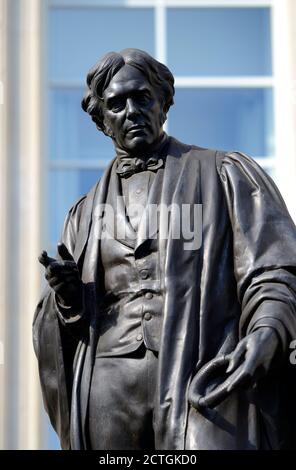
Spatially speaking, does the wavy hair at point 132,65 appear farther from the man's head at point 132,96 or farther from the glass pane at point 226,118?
the glass pane at point 226,118

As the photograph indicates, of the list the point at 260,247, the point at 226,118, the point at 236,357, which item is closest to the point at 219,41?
the point at 226,118

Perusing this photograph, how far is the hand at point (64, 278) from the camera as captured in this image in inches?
305

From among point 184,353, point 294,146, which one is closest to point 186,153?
point 184,353

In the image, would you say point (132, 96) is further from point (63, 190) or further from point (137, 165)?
point (63, 190)

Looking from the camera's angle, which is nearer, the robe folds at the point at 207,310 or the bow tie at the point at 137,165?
the robe folds at the point at 207,310

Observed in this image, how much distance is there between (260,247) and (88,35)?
8667mm

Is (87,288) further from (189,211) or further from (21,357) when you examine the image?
(21,357)

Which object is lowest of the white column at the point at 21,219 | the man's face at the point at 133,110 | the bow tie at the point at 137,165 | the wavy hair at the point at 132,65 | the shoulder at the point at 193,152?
the white column at the point at 21,219

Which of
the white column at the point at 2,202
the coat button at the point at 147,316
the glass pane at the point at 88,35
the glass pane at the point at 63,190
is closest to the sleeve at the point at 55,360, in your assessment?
the coat button at the point at 147,316

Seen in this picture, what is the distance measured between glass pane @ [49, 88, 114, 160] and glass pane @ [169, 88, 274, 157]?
1.96 ft

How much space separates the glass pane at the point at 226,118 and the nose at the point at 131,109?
7.45 meters

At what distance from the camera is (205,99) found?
16.1 meters

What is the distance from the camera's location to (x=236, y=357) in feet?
24.4

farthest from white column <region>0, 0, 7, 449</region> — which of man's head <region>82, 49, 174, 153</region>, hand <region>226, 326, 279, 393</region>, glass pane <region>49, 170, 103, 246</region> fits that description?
hand <region>226, 326, 279, 393</region>
